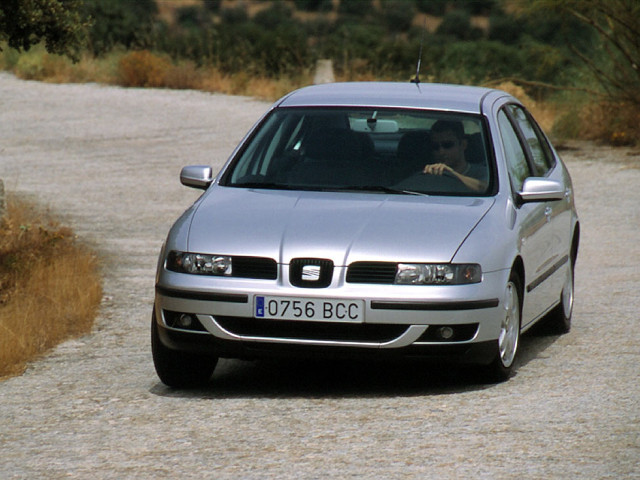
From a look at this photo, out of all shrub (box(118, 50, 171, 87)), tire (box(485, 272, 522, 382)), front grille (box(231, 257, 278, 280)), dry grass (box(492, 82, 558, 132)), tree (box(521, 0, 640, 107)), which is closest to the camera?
front grille (box(231, 257, 278, 280))

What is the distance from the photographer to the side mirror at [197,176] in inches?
298

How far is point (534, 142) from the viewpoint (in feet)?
27.9

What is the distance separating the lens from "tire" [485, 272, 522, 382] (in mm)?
6633

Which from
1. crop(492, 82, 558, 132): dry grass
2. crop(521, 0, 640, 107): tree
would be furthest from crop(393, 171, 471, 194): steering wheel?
crop(492, 82, 558, 132): dry grass

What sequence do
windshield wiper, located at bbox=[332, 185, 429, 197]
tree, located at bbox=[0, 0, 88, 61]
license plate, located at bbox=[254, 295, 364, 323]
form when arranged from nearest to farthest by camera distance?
license plate, located at bbox=[254, 295, 364, 323] < windshield wiper, located at bbox=[332, 185, 429, 197] < tree, located at bbox=[0, 0, 88, 61]

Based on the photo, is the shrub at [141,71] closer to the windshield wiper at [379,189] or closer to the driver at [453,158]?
the driver at [453,158]

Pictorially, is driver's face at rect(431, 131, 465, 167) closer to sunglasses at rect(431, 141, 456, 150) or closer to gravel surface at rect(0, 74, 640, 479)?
sunglasses at rect(431, 141, 456, 150)

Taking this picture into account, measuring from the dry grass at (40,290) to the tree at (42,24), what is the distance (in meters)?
1.63

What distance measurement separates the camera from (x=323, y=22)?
80.6 meters

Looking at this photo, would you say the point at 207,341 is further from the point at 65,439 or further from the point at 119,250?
the point at 119,250

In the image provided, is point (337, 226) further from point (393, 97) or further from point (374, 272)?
point (393, 97)

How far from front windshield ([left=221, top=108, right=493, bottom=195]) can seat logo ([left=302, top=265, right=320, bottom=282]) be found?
1072mm

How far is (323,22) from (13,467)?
76670 millimetres

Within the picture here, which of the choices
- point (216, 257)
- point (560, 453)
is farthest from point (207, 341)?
point (560, 453)
